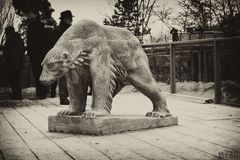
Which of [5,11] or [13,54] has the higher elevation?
[5,11]

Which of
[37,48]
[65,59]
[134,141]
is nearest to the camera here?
[134,141]

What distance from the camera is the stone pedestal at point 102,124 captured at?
4.43 metres

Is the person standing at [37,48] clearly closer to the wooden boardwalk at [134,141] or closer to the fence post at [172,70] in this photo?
the fence post at [172,70]

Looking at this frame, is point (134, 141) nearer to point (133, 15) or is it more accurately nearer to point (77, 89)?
point (77, 89)

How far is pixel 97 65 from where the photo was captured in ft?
15.0

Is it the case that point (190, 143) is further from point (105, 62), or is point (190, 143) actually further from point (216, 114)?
point (216, 114)

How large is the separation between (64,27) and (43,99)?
4.49ft

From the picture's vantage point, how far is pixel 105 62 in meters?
4.65

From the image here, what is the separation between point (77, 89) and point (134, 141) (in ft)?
3.17

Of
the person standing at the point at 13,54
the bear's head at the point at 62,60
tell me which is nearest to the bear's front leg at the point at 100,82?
A: the bear's head at the point at 62,60

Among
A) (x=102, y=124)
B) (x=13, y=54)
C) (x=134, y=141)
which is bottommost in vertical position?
(x=134, y=141)

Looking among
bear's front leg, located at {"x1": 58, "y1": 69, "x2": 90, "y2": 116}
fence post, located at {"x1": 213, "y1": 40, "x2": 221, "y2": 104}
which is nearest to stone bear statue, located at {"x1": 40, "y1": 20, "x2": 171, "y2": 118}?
bear's front leg, located at {"x1": 58, "y1": 69, "x2": 90, "y2": 116}

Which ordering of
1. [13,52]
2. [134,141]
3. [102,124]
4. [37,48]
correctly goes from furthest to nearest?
[13,52] < [37,48] < [102,124] < [134,141]

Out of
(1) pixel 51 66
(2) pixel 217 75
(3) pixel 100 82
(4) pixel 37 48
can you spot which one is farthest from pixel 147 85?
(4) pixel 37 48
